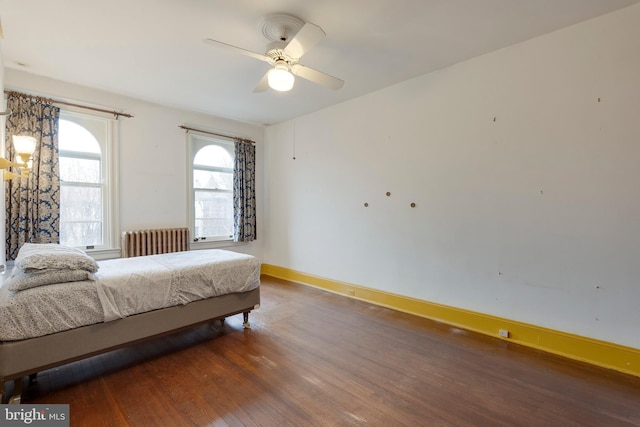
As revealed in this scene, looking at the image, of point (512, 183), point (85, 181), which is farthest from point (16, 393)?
point (512, 183)

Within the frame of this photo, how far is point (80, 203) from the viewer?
3670 millimetres

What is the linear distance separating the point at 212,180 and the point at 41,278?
3178mm

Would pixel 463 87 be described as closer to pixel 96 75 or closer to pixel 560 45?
pixel 560 45

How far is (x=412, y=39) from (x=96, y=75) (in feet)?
11.5

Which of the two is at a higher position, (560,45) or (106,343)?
(560,45)

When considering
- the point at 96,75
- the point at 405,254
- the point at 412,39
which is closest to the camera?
the point at 412,39

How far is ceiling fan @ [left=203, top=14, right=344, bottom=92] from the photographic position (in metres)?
2.08

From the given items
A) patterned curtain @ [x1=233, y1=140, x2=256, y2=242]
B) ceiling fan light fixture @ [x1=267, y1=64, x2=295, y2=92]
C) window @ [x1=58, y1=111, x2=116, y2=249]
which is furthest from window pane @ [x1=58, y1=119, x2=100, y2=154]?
ceiling fan light fixture @ [x1=267, y1=64, x2=295, y2=92]

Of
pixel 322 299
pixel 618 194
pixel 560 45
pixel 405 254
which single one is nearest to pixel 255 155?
pixel 322 299

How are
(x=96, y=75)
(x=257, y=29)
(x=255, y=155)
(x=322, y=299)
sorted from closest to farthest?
1. (x=257, y=29)
2. (x=96, y=75)
3. (x=322, y=299)
4. (x=255, y=155)

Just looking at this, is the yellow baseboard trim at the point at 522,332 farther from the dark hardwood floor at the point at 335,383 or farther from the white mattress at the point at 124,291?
the white mattress at the point at 124,291

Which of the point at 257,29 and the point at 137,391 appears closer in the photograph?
the point at 137,391

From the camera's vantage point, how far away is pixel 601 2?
2180 millimetres

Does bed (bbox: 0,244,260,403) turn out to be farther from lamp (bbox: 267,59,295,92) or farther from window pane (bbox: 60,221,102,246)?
lamp (bbox: 267,59,295,92)
